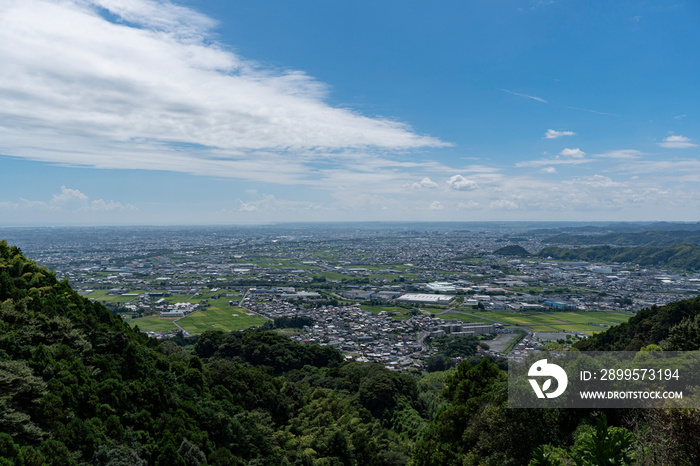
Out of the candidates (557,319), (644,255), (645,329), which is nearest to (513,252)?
(644,255)

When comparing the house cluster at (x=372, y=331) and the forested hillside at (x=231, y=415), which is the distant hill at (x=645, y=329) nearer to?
the forested hillside at (x=231, y=415)

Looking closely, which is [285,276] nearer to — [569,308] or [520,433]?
[569,308]

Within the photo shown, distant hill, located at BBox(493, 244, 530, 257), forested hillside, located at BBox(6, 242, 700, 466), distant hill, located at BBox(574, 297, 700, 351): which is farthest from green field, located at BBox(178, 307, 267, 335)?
distant hill, located at BBox(493, 244, 530, 257)

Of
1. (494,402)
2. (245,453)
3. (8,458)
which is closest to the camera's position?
(8,458)

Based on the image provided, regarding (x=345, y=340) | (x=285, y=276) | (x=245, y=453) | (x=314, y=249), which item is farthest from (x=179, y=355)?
(x=314, y=249)

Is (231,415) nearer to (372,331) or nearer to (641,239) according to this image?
(372,331)

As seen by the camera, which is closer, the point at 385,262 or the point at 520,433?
the point at 520,433

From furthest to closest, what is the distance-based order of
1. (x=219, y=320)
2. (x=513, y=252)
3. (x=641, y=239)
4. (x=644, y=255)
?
(x=641, y=239), (x=513, y=252), (x=644, y=255), (x=219, y=320)
